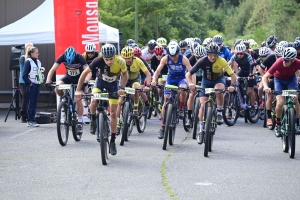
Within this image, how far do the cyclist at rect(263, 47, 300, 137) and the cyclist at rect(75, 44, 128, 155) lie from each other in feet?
8.33

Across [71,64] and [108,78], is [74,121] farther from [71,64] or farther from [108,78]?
[108,78]

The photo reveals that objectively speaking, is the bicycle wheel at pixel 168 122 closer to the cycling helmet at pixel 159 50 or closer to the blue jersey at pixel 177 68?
the blue jersey at pixel 177 68

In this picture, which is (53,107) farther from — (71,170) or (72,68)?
(71,170)

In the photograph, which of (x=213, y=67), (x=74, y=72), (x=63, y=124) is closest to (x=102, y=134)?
(x=63, y=124)

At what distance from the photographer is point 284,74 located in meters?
14.4

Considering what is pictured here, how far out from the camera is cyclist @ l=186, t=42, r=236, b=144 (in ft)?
46.1

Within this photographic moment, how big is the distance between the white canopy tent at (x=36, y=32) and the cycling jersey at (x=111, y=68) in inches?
351

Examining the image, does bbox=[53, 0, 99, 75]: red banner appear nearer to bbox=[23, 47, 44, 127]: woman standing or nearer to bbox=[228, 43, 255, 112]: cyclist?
bbox=[23, 47, 44, 127]: woman standing

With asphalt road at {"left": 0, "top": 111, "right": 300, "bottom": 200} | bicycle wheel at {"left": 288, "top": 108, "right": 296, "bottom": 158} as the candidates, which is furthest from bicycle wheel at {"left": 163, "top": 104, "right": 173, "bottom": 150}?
bicycle wheel at {"left": 288, "top": 108, "right": 296, "bottom": 158}

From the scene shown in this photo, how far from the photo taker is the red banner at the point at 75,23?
65.4 feet

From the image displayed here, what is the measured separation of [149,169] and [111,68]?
2228 millimetres

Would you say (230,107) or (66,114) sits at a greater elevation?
(66,114)

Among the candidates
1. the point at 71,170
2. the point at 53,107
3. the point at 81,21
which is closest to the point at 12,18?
the point at 53,107

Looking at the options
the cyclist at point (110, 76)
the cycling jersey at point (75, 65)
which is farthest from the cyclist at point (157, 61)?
the cyclist at point (110, 76)
